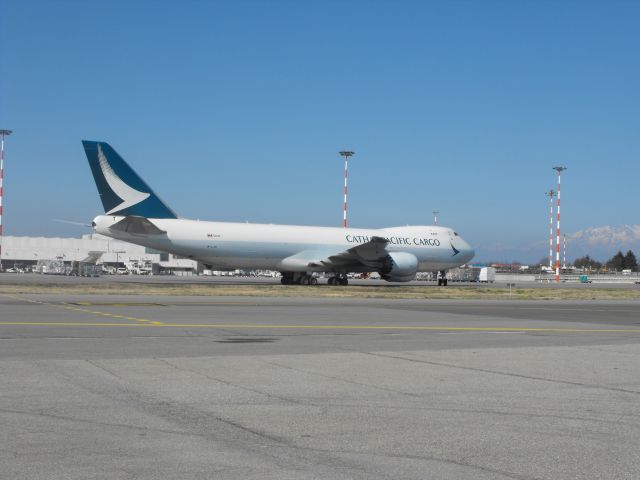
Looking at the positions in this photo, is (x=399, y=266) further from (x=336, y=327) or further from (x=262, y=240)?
(x=336, y=327)

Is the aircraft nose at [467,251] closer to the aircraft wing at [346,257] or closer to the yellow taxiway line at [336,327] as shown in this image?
the aircraft wing at [346,257]

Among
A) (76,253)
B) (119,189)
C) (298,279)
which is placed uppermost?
(119,189)

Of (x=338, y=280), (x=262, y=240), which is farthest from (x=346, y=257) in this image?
(x=262, y=240)

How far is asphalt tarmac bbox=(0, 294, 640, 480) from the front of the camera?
604 centimetres

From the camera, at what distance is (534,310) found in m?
29.5

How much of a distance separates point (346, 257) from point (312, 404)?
47.5 meters

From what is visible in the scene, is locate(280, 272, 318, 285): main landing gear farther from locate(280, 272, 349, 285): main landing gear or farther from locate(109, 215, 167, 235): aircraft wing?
locate(109, 215, 167, 235): aircraft wing

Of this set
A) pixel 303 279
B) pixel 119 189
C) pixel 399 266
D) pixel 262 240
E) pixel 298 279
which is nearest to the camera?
pixel 119 189

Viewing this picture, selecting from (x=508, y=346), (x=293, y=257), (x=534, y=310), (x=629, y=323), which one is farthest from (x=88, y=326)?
(x=293, y=257)

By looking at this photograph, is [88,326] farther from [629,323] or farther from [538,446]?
[629,323]

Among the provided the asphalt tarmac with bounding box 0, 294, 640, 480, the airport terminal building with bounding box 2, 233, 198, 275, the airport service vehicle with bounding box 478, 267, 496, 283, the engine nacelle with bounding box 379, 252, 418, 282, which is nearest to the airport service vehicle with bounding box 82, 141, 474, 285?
the engine nacelle with bounding box 379, 252, 418, 282

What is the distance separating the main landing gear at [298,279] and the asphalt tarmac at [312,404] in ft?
129

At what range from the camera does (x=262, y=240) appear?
2095 inches

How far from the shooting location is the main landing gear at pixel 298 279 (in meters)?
57.2
